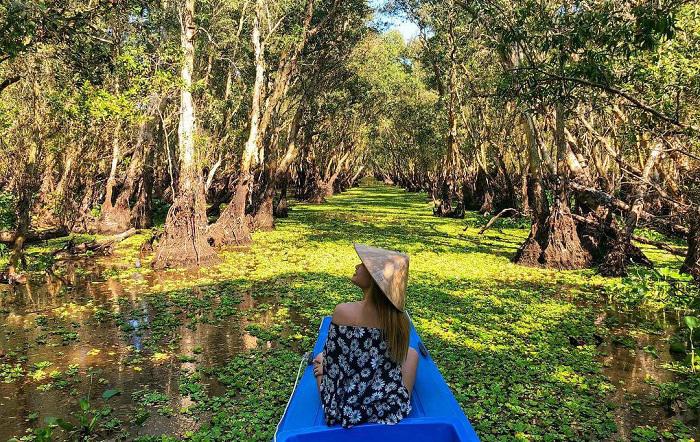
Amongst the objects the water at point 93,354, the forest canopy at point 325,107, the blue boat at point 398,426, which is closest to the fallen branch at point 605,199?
the forest canopy at point 325,107

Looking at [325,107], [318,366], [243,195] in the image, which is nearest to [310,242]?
[243,195]

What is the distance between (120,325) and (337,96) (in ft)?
79.1

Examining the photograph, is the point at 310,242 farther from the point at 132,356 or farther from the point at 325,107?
the point at 325,107

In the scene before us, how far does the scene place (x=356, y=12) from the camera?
23.2 m

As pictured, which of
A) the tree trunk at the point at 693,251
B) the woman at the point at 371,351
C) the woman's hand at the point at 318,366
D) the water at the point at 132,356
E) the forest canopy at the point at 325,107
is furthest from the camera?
the tree trunk at the point at 693,251

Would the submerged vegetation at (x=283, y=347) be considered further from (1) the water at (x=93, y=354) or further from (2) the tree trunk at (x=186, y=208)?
(2) the tree trunk at (x=186, y=208)

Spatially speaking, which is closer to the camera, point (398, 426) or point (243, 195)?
point (398, 426)

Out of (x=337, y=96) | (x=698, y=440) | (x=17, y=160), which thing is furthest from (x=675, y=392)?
(x=337, y=96)

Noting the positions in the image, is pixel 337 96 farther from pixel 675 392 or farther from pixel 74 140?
pixel 675 392

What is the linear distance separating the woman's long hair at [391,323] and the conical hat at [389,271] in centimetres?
6

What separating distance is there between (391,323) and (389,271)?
38 centimetres

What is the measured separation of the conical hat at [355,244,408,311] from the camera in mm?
3629

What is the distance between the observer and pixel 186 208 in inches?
560

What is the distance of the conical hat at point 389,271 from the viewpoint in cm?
363
